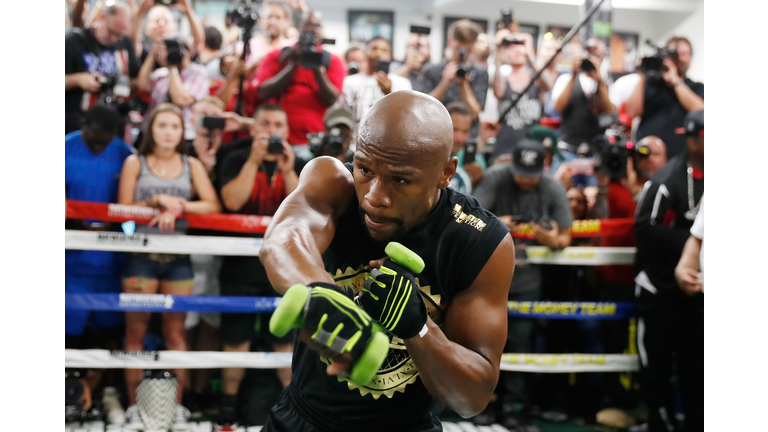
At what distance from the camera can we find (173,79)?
452cm

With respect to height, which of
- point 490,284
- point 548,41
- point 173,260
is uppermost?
point 548,41

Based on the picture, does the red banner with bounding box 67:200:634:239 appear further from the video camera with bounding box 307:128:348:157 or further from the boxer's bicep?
the boxer's bicep

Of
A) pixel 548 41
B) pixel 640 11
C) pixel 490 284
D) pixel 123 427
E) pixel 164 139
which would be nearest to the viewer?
pixel 490 284

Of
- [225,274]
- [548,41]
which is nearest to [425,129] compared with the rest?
[225,274]

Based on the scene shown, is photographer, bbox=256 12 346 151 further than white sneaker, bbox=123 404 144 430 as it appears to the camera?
Yes

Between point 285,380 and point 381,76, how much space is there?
2127 mm

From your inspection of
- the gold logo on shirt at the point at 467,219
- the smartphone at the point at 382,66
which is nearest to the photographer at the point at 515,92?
the smartphone at the point at 382,66

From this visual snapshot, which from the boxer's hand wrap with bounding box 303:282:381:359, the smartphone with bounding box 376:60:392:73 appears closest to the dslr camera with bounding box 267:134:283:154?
the smartphone with bounding box 376:60:392:73

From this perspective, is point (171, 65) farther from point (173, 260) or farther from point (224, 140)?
point (173, 260)

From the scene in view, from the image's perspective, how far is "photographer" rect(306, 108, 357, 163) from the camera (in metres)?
3.95

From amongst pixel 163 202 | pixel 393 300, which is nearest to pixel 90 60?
pixel 163 202

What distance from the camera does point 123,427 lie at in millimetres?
3680

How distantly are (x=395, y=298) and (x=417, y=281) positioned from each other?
417mm

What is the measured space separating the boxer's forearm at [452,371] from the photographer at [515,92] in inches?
139
